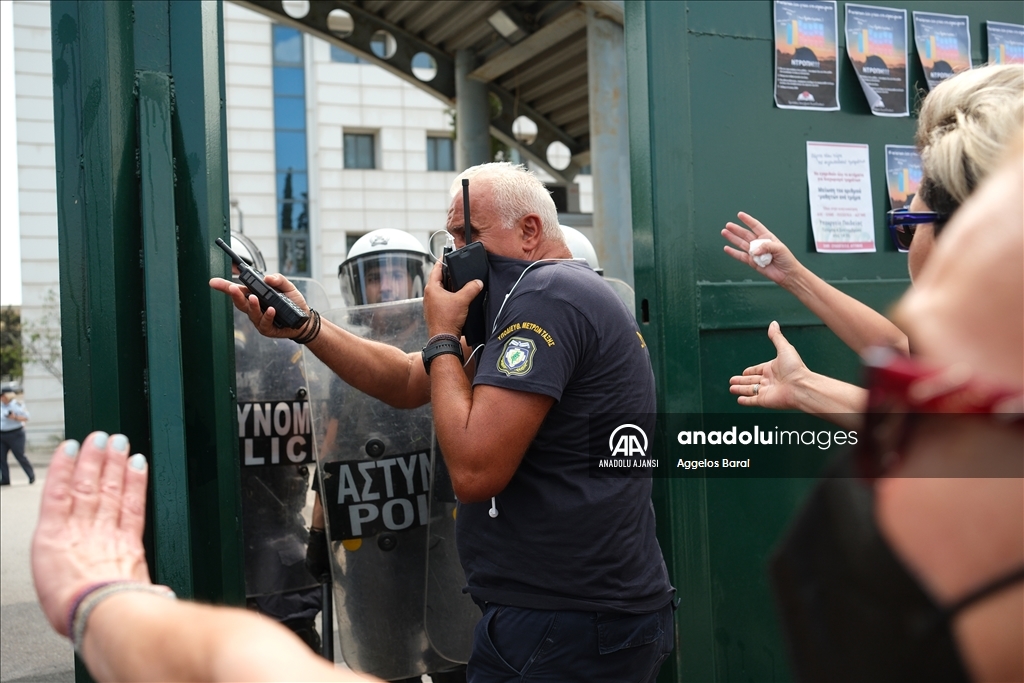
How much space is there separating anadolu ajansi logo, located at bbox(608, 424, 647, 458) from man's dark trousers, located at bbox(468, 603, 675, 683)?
389mm

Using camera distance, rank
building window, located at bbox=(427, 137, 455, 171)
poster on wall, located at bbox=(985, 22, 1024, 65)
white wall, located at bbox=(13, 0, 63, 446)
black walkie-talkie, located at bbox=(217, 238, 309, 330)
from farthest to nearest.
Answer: building window, located at bbox=(427, 137, 455, 171) → white wall, located at bbox=(13, 0, 63, 446) → poster on wall, located at bbox=(985, 22, 1024, 65) → black walkie-talkie, located at bbox=(217, 238, 309, 330)

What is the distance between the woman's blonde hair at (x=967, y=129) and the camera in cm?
131

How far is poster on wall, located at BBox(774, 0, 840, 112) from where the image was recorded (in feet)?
11.1

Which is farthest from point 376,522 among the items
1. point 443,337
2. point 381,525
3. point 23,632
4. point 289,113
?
point 289,113

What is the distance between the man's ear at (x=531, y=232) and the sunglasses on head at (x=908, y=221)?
3.13 feet

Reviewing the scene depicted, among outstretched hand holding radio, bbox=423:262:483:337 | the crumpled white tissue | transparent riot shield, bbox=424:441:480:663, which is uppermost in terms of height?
the crumpled white tissue

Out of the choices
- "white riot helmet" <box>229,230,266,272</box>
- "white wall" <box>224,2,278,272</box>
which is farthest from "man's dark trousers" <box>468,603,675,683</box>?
"white wall" <box>224,2,278,272</box>

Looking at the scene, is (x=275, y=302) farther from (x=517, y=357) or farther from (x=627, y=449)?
(x=627, y=449)

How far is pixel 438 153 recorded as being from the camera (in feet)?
112

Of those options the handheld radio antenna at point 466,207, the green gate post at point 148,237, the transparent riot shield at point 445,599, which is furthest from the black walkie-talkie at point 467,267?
the transparent riot shield at point 445,599

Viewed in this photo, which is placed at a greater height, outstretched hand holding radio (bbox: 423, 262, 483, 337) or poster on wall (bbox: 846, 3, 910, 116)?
poster on wall (bbox: 846, 3, 910, 116)

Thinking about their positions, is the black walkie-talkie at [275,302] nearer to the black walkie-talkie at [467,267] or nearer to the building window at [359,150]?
the black walkie-talkie at [467,267]

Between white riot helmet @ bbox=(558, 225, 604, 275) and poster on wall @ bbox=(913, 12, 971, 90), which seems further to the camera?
white riot helmet @ bbox=(558, 225, 604, 275)

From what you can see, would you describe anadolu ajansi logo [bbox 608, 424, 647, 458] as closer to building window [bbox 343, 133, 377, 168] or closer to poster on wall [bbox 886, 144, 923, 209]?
poster on wall [bbox 886, 144, 923, 209]
